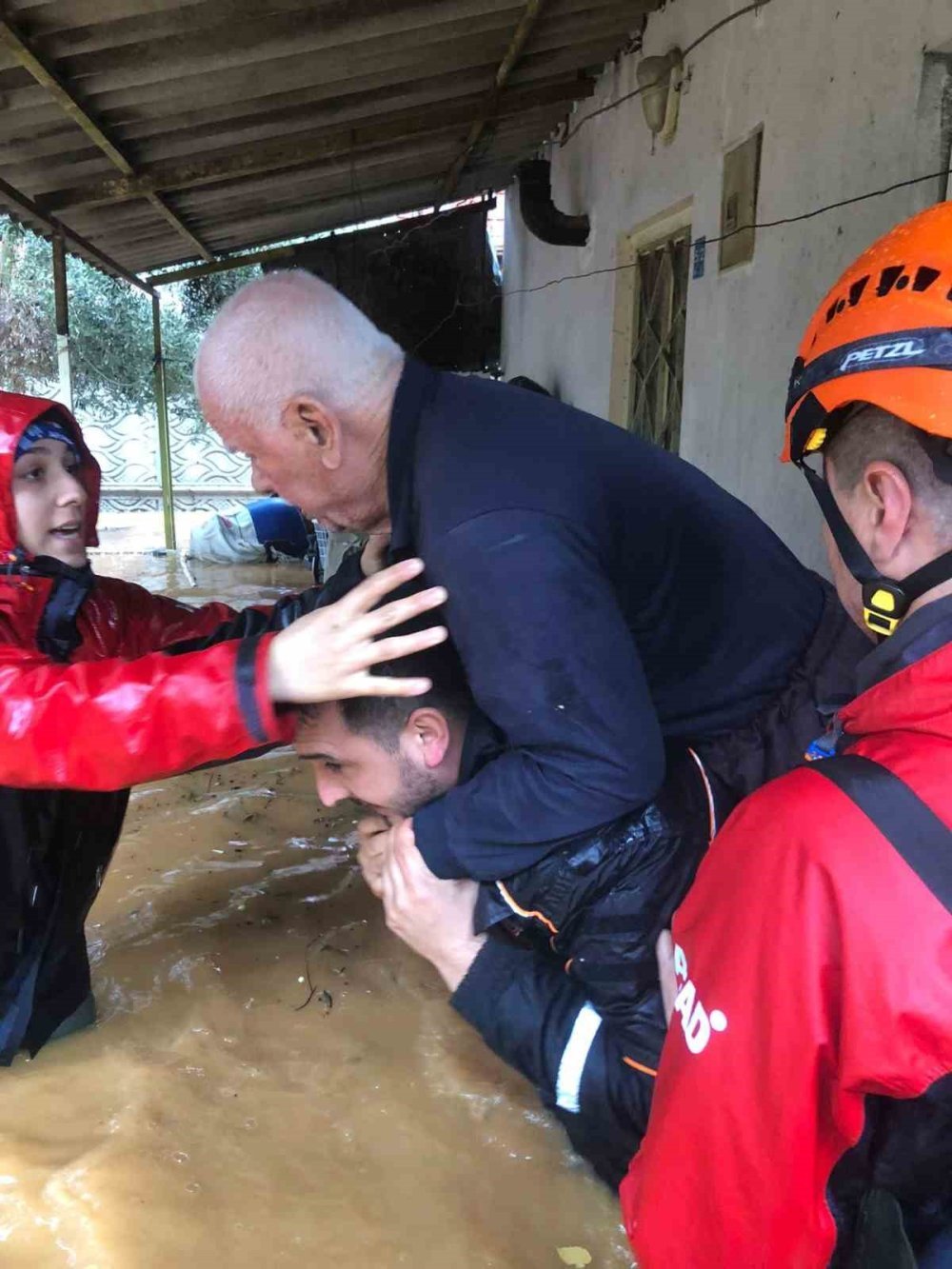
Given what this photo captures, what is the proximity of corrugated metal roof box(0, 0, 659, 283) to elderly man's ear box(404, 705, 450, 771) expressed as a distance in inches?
132

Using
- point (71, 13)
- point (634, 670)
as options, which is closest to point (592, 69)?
point (71, 13)

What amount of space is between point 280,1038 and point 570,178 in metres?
6.60

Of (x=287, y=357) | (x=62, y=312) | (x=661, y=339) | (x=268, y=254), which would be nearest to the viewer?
(x=287, y=357)

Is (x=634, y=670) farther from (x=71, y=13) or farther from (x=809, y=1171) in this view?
(x=71, y=13)

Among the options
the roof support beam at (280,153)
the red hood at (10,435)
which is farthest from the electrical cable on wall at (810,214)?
the red hood at (10,435)

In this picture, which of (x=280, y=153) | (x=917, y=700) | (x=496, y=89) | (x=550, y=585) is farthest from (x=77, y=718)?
(x=496, y=89)

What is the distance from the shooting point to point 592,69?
627cm

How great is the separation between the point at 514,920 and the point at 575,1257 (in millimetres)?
570

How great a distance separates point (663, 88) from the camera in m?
4.87

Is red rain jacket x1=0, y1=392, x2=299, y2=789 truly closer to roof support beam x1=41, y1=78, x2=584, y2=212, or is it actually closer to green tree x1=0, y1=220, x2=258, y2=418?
roof support beam x1=41, y1=78, x2=584, y2=212

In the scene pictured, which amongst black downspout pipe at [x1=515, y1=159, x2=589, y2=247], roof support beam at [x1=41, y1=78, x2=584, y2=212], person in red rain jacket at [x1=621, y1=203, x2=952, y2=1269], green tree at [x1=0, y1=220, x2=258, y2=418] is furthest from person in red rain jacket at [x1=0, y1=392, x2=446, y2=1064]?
green tree at [x1=0, y1=220, x2=258, y2=418]

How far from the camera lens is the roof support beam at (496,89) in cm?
484

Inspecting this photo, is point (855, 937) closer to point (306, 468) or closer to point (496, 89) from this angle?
point (306, 468)

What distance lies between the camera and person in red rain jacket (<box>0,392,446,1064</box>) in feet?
5.68
